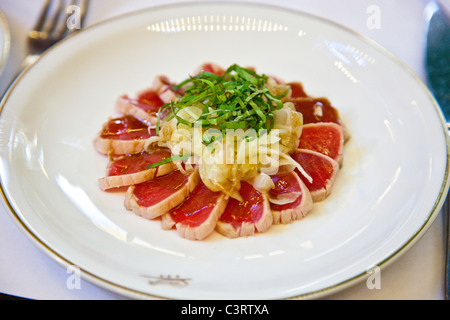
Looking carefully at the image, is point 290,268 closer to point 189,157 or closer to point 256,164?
point 256,164

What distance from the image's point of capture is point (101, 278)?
1989mm

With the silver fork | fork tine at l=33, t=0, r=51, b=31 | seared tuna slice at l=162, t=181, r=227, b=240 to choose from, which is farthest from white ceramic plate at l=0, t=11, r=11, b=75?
seared tuna slice at l=162, t=181, r=227, b=240

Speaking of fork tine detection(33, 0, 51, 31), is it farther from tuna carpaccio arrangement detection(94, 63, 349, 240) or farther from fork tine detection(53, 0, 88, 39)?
tuna carpaccio arrangement detection(94, 63, 349, 240)

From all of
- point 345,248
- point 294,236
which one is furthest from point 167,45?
point 345,248

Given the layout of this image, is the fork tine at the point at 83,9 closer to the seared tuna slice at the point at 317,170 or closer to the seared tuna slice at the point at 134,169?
the seared tuna slice at the point at 134,169

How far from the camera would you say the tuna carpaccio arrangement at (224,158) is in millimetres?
2512

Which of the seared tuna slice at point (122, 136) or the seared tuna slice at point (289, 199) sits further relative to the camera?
the seared tuna slice at point (122, 136)

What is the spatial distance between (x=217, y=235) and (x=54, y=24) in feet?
8.83

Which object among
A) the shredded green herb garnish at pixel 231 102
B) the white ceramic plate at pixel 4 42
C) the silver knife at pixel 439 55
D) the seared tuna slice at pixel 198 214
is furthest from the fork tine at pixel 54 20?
the silver knife at pixel 439 55

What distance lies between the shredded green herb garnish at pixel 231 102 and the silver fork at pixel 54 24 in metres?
1.47

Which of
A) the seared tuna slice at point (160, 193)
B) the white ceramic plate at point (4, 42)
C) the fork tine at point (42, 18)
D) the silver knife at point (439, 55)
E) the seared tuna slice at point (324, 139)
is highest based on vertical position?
the silver knife at point (439, 55)

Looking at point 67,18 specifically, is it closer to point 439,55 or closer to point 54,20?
point 54,20

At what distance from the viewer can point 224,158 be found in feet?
8.35

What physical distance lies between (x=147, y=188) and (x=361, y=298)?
1416mm
